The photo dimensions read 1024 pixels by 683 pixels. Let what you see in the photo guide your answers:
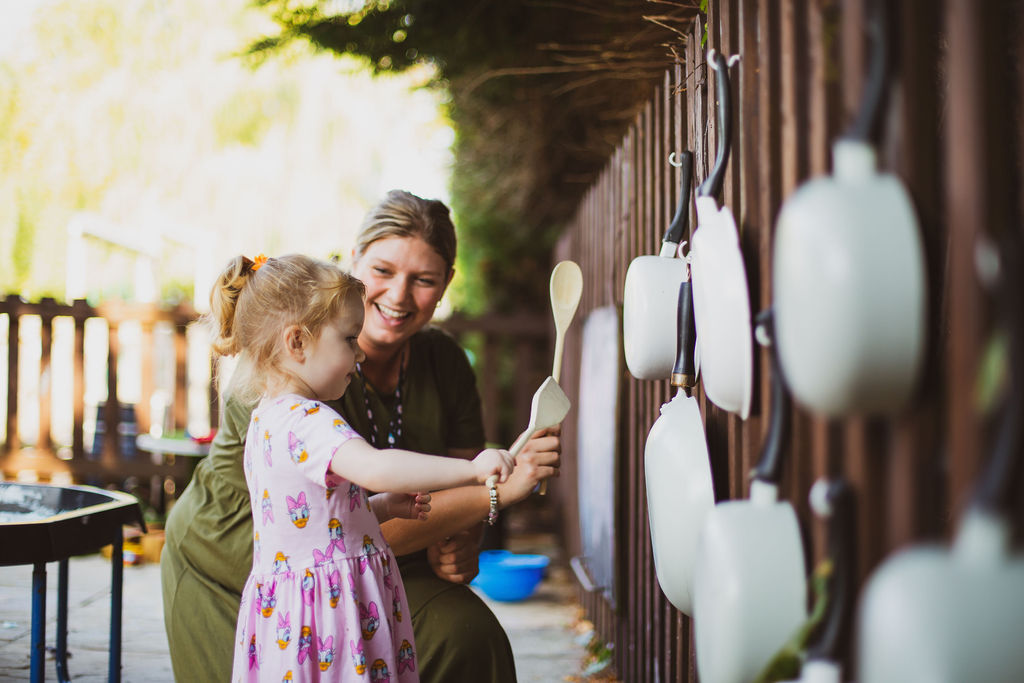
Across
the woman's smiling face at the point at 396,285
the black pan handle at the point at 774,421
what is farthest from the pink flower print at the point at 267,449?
the black pan handle at the point at 774,421

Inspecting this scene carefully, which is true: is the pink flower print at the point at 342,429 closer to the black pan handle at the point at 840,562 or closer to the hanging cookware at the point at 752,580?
the hanging cookware at the point at 752,580

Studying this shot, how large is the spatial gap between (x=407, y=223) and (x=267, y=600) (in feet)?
3.01

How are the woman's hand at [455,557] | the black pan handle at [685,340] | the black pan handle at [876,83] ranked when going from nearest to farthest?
1. the black pan handle at [876,83]
2. the black pan handle at [685,340]
3. the woman's hand at [455,557]

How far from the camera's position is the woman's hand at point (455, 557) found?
1.92 meters

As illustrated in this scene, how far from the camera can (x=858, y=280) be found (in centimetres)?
65

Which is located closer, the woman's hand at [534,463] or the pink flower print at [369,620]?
the pink flower print at [369,620]

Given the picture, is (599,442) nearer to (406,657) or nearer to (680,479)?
(406,657)

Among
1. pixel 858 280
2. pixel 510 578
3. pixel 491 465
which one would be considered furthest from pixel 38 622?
pixel 510 578

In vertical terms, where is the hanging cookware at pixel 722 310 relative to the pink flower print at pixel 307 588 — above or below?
above

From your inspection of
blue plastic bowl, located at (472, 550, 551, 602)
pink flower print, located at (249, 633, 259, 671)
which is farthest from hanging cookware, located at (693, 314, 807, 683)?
blue plastic bowl, located at (472, 550, 551, 602)

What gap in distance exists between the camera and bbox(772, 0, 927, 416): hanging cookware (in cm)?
65

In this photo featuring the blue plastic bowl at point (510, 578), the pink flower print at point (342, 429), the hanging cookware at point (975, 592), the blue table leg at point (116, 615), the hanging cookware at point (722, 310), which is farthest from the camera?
the blue plastic bowl at point (510, 578)

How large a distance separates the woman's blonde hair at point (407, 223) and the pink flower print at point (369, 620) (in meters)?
0.88

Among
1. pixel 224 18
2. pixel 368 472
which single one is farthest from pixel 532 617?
pixel 224 18
